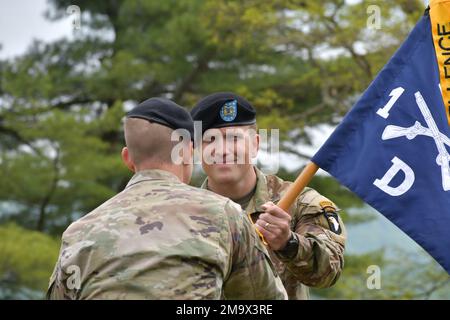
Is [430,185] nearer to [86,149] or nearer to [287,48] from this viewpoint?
[287,48]

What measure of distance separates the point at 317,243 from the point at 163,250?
132cm

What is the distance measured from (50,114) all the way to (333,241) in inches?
540

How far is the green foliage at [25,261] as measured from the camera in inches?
625

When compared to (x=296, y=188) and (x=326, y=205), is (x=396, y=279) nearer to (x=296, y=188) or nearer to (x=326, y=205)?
(x=326, y=205)

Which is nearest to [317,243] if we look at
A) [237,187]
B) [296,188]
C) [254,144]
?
[296,188]

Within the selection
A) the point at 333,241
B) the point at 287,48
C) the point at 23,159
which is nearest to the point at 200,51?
the point at 287,48

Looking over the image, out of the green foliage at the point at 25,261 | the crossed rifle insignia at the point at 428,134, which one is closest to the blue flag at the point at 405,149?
the crossed rifle insignia at the point at 428,134

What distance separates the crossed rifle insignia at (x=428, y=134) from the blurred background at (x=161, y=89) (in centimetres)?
968

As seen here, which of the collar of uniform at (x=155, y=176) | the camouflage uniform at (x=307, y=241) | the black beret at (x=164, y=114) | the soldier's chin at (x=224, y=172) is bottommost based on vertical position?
the camouflage uniform at (x=307, y=241)

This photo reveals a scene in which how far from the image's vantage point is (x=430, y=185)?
454 cm

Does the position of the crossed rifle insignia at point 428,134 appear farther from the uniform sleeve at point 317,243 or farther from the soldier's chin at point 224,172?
the soldier's chin at point 224,172

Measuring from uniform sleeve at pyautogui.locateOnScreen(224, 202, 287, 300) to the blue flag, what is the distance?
1038 mm

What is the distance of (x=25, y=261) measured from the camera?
52.0ft

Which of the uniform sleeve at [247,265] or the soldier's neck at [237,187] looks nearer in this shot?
the uniform sleeve at [247,265]
